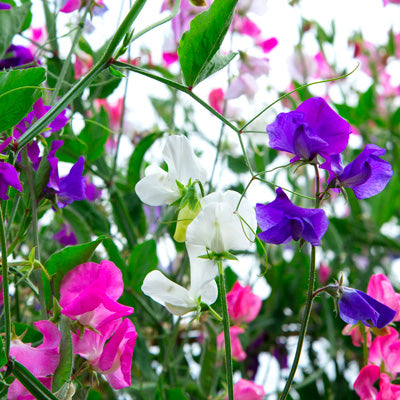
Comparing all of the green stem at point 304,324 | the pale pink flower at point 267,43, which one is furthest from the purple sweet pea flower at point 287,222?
the pale pink flower at point 267,43

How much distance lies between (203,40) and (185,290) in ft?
0.52

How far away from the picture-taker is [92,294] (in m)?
0.34

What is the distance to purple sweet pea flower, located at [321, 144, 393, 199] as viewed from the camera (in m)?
0.35

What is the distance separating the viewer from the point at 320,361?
36.6 inches

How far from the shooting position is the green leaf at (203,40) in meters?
0.33

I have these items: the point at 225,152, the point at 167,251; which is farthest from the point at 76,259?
the point at 225,152

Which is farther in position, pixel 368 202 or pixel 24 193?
pixel 368 202

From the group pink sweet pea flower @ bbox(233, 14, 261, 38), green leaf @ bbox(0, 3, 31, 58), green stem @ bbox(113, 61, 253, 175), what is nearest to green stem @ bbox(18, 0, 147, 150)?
green stem @ bbox(113, 61, 253, 175)

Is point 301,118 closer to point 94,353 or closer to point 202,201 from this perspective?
point 202,201

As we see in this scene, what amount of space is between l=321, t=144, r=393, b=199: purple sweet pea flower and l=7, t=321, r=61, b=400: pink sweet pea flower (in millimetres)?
195

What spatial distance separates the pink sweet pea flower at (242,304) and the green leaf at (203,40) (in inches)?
12.0

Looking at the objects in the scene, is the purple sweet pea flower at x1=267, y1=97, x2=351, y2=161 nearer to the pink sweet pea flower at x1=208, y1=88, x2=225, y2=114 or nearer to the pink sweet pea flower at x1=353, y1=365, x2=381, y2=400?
the pink sweet pea flower at x1=353, y1=365, x2=381, y2=400

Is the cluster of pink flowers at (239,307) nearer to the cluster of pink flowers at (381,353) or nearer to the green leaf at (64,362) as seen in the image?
the cluster of pink flowers at (381,353)

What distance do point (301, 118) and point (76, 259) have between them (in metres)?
0.17
